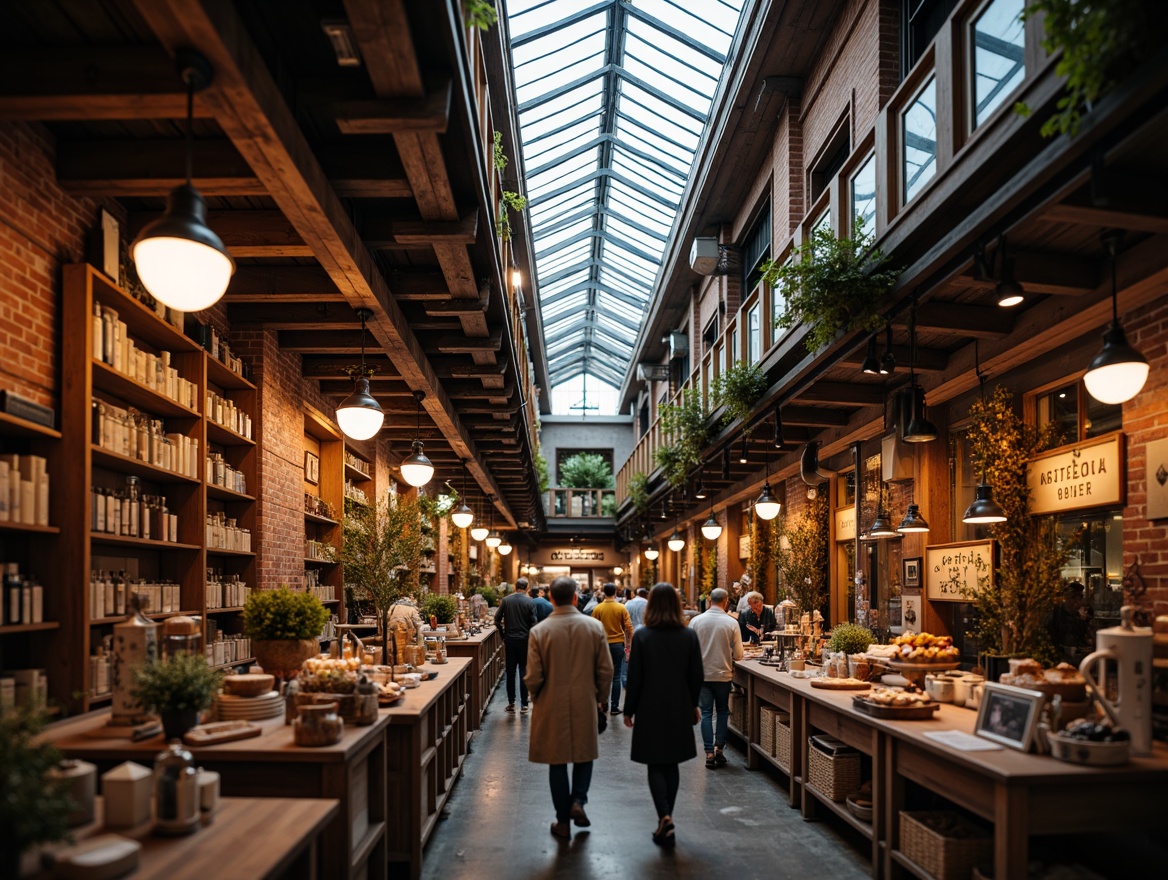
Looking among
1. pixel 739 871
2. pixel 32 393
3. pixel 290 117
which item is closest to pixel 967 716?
pixel 739 871

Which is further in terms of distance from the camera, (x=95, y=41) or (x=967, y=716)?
(x=967, y=716)

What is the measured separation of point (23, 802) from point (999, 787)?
3.85 m

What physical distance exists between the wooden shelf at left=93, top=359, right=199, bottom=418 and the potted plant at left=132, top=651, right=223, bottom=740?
1807 millimetres

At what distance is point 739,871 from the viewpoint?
19.0ft

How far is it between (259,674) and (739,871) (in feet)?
10.1

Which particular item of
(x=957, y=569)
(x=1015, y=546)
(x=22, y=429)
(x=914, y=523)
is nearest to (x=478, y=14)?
(x=22, y=429)

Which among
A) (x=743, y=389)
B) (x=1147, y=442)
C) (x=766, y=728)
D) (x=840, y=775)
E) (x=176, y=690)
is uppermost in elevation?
(x=743, y=389)

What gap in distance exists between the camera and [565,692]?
248 inches

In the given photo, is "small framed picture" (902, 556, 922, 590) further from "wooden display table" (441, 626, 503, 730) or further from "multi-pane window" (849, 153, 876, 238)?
"wooden display table" (441, 626, 503, 730)

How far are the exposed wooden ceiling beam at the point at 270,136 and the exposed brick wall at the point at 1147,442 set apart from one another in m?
4.08

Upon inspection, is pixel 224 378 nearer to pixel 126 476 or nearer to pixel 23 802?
pixel 126 476

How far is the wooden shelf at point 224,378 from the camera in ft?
22.3

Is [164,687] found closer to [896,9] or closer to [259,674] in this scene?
[259,674]

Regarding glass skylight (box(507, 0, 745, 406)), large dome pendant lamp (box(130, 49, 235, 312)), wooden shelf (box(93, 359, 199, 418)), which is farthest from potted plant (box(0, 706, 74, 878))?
glass skylight (box(507, 0, 745, 406))
